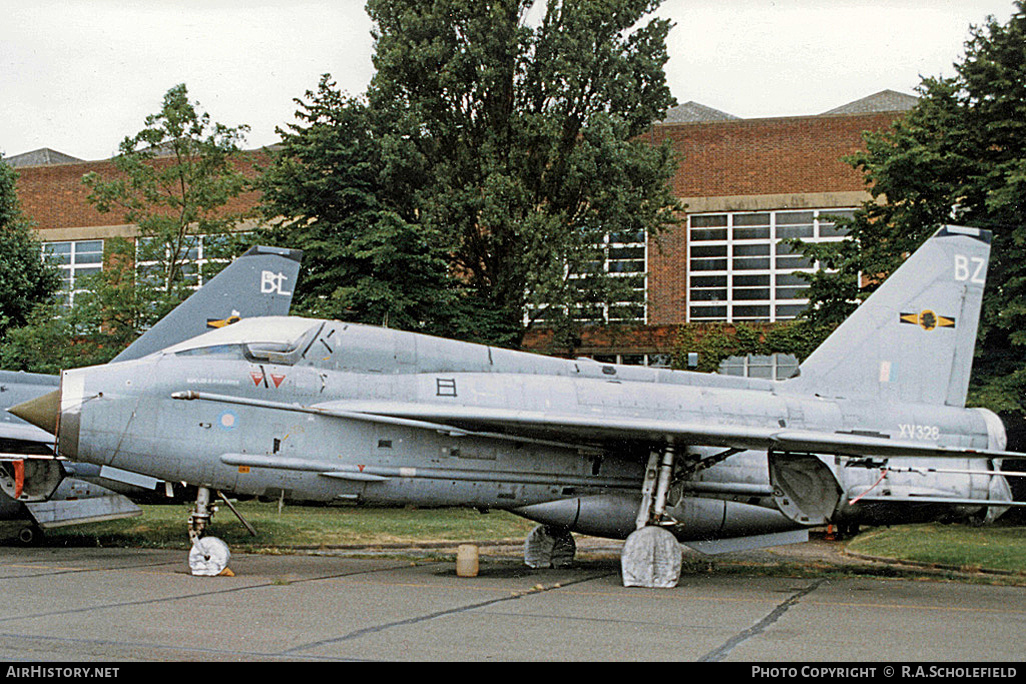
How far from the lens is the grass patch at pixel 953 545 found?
1548 centimetres

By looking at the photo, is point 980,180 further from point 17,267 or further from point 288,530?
point 17,267

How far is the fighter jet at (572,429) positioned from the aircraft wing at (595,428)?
0.03 metres

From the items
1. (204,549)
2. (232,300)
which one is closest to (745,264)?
(232,300)

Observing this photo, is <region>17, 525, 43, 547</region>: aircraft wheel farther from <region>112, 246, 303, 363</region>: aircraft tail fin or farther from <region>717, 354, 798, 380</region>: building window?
<region>717, 354, 798, 380</region>: building window

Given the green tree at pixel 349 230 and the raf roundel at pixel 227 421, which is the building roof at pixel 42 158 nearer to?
the green tree at pixel 349 230

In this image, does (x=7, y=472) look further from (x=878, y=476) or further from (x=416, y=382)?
(x=878, y=476)

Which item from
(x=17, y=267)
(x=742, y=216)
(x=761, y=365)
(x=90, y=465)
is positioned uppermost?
(x=742, y=216)

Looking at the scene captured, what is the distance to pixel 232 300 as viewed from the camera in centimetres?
1698

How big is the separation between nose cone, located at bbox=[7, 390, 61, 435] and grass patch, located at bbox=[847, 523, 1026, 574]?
40.6 feet

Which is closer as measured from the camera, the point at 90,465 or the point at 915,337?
the point at 90,465

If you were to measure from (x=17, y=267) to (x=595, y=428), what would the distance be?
24.7m

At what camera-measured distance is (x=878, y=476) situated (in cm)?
1378

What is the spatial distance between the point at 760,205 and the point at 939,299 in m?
21.4
